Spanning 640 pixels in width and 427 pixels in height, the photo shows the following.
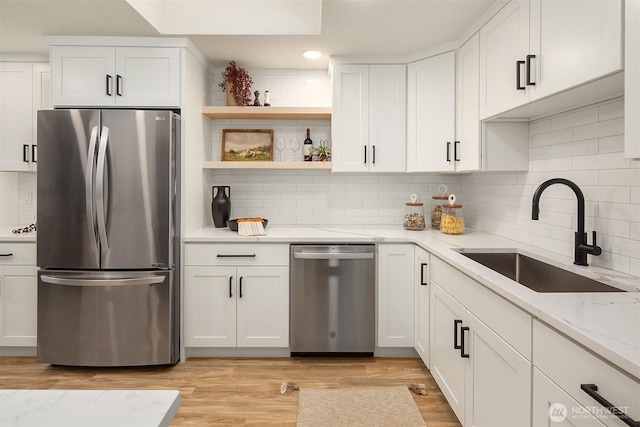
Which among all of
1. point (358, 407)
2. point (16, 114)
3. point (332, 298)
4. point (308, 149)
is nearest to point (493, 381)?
point (358, 407)

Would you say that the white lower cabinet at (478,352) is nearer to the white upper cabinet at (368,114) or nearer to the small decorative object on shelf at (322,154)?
the white upper cabinet at (368,114)

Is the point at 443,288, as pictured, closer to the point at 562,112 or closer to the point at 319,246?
the point at 319,246

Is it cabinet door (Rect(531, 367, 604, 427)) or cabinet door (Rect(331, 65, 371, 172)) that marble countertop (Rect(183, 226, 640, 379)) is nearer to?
cabinet door (Rect(531, 367, 604, 427))

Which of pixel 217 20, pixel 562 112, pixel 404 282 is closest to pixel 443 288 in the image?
pixel 404 282

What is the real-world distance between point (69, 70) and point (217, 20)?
3.73 feet

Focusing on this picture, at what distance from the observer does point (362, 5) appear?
2494 millimetres

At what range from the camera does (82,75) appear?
2.98 meters

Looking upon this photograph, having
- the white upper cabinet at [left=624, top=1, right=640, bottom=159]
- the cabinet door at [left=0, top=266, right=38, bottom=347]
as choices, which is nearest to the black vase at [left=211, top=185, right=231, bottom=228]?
A: the cabinet door at [left=0, top=266, right=38, bottom=347]

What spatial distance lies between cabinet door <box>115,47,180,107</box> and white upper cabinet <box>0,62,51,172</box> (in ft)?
2.78

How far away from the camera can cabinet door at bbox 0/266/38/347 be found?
304 cm

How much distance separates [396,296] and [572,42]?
2.00 m

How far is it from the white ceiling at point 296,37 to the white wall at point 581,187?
37.0 inches

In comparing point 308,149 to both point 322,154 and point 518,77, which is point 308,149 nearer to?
point 322,154

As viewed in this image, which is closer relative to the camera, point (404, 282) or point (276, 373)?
point (276, 373)
